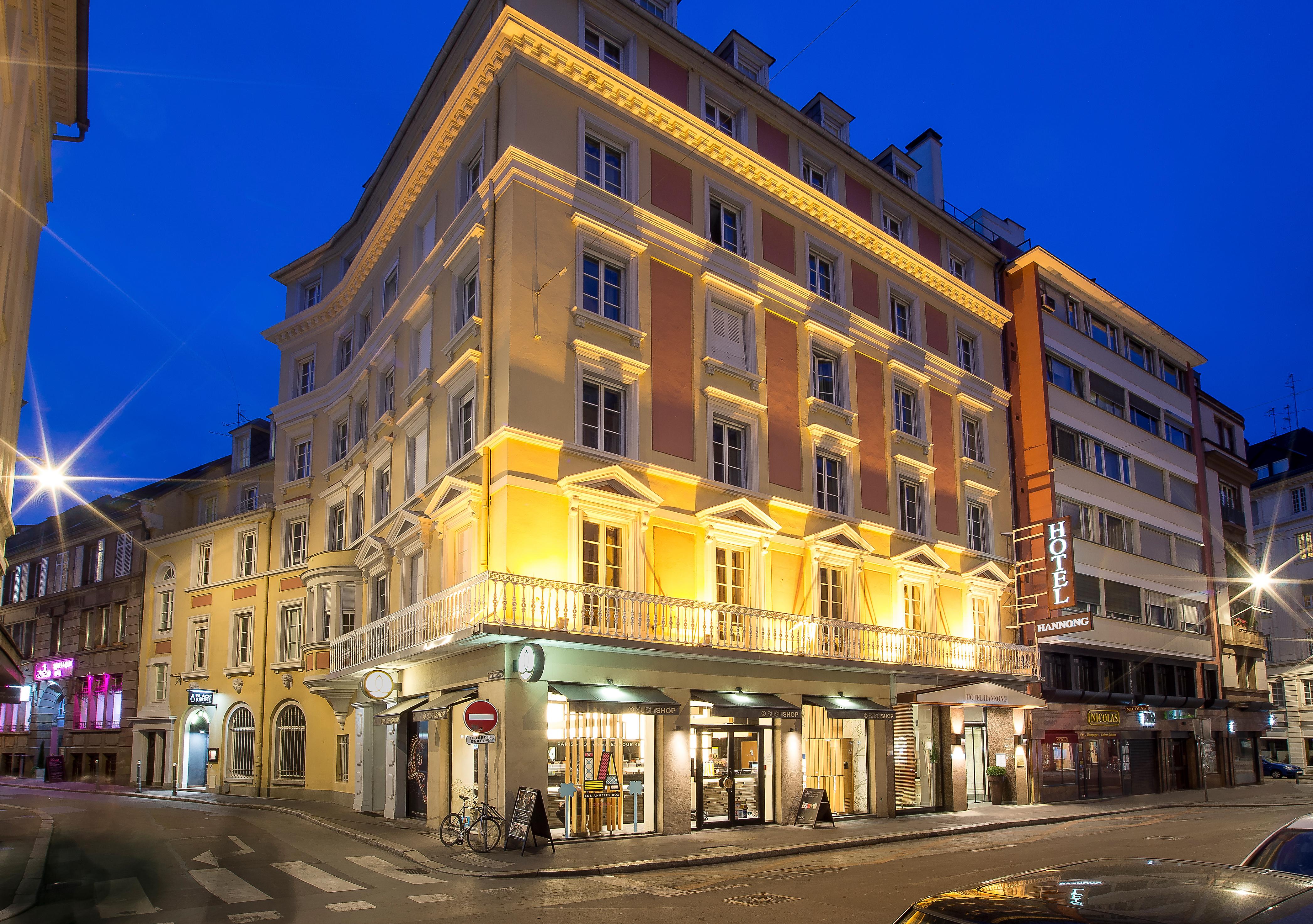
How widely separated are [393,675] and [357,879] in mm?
9295

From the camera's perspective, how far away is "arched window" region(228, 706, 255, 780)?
3347cm

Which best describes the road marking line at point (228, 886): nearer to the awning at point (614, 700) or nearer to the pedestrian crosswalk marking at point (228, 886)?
the pedestrian crosswalk marking at point (228, 886)

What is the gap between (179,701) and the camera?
36500 mm

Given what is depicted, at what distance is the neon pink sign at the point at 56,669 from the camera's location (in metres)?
43.2

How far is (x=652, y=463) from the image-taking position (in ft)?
69.4

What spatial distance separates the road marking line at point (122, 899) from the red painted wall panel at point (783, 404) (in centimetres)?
1550

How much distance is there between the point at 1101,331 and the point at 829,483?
18.5m

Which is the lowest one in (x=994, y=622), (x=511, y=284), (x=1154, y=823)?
(x=1154, y=823)

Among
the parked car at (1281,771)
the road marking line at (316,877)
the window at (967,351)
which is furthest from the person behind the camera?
the parked car at (1281,771)

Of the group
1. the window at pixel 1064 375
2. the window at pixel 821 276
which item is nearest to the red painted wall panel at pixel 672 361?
the window at pixel 821 276

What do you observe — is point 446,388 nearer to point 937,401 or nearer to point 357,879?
point 357,879

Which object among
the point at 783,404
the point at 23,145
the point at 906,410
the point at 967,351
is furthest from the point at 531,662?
the point at 967,351

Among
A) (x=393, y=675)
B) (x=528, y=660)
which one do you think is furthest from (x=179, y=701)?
(x=528, y=660)

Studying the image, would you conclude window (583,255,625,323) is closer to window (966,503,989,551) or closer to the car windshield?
window (966,503,989,551)
